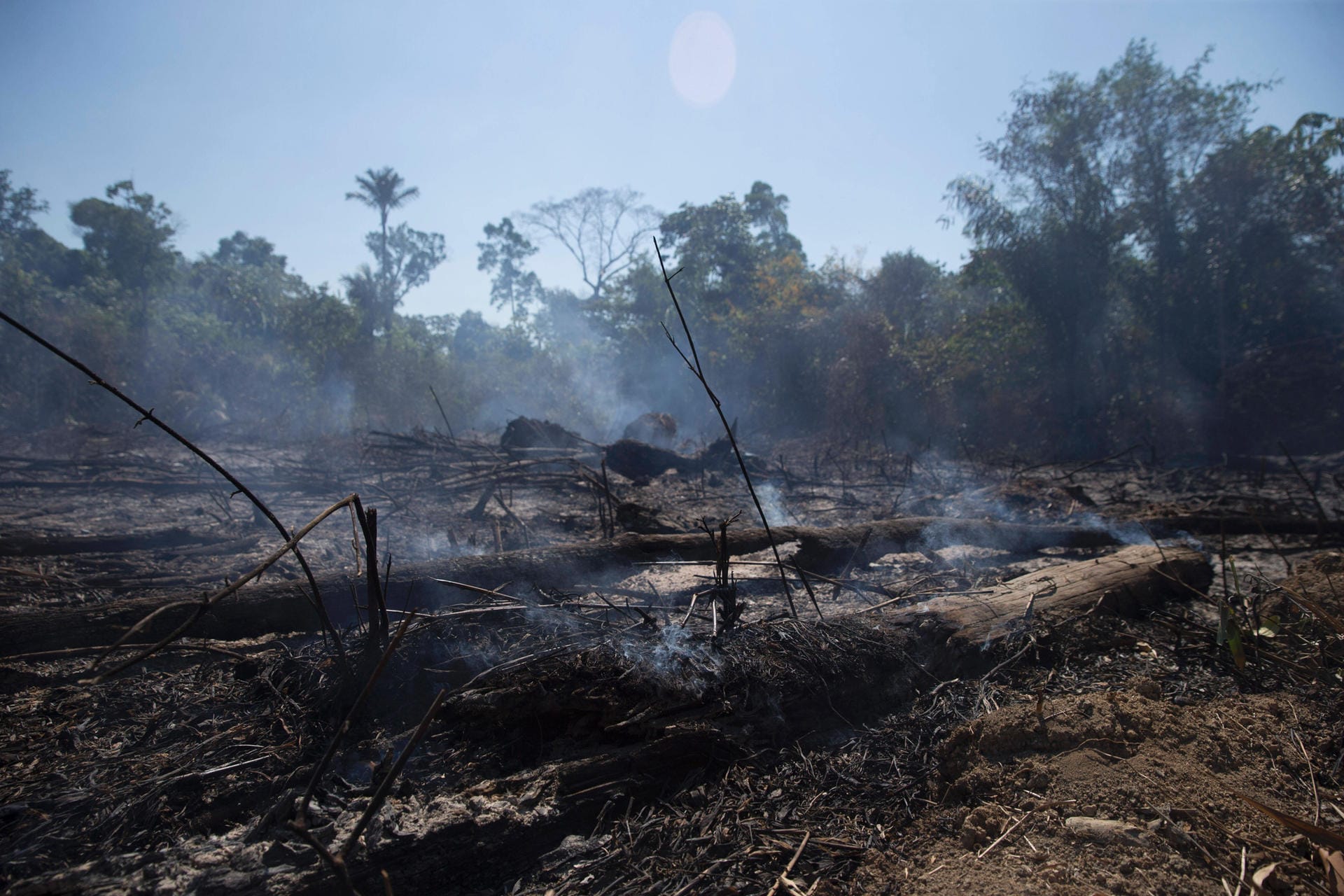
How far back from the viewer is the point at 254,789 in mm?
1938

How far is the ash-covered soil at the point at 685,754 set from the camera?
168cm

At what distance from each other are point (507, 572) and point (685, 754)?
199cm

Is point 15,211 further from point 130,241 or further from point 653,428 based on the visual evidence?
point 653,428

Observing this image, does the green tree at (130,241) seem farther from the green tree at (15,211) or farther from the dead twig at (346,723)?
the dead twig at (346,723)

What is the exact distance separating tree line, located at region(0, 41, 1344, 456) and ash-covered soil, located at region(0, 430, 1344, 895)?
267 inches

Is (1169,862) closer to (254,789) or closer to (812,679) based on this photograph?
(812,679)

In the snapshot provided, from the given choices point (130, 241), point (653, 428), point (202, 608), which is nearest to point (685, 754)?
point (202, 608)

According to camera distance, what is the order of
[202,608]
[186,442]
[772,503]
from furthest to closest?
1. [772,503]
2. [186,442]
3. [202,608]

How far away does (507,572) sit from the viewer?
12.4 ft

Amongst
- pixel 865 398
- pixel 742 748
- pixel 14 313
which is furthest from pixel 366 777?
pixel 14 313

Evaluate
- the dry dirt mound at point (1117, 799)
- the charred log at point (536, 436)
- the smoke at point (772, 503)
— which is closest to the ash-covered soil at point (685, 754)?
the dry dirt mound at point (1117, 799)

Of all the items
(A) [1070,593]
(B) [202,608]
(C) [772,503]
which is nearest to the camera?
(B) [202,608]

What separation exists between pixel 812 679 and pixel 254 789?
1.96 metres

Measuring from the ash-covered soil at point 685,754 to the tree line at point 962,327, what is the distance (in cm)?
677
